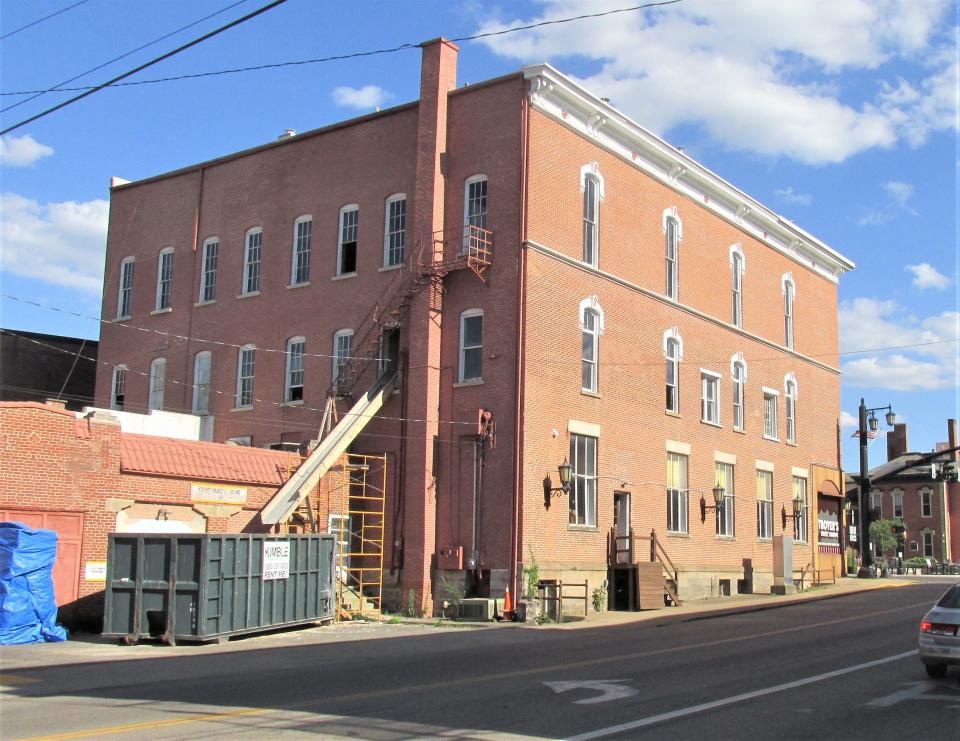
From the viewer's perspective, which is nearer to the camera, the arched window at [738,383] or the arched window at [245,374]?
the arched window at [245,374]

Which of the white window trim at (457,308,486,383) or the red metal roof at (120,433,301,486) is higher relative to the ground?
the white window trim at (457,308,486,383)

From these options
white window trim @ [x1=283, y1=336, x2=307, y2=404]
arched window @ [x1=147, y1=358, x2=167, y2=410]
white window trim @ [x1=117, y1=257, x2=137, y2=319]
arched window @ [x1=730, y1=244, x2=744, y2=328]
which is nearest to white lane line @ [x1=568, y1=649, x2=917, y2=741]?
white window trim @ [x1=283, y1=336, x2=307, y2=404]

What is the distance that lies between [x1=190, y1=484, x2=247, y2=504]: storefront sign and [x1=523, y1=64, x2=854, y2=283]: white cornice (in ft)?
43.7

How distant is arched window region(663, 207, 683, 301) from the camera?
3556 centimetres

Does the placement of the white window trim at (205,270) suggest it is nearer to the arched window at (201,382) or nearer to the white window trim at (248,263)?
the white window trim at (248,263)

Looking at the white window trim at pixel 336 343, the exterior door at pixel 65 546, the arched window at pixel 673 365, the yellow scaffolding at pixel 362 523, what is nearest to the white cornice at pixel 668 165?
the arched window at pixel 673 365

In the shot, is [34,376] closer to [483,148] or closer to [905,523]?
[483,148]

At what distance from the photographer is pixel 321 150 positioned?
34.6 meters

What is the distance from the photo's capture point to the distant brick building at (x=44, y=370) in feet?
137

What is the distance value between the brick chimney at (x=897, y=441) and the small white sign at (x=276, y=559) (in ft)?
280

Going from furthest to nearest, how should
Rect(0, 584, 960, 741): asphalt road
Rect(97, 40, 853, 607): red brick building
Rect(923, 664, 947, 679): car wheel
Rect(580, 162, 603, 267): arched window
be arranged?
Rect(580, 162, 603, 267): arched window, Rect(97, 40, 853, 607): red brick building, Rect(923, 664, 947, 679): car wheel, Rect(0, 584, 960, 741): asphalt road

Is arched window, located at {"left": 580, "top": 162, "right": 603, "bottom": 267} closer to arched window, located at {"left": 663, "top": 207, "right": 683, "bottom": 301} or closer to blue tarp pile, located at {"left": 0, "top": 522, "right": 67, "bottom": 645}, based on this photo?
arched window, located at {"left": 663, "top": 207, "right": 683, "bottom": 301}

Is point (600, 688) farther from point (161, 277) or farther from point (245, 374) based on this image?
point (161, 277)

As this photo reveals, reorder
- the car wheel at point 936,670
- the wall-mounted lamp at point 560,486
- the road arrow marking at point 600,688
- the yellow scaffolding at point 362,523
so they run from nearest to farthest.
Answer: the road arrow marking at point 600,688, the car wheel at point 936,670, the wall-mounted lamp at point 560,486, the yellow scaffolding at point 362,523
